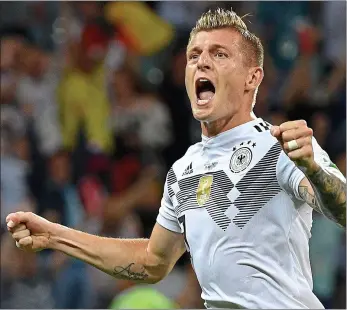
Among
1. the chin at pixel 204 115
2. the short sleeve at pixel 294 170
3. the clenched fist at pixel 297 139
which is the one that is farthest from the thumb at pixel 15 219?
the clenched fist at pixel 297 139

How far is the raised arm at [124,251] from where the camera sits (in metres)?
4.21

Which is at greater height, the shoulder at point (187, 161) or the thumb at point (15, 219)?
the shoulder at point (187, 161)

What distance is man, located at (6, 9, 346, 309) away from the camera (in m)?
3.66

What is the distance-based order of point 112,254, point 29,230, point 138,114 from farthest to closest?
point 138,114, point 112,254, point 29,230

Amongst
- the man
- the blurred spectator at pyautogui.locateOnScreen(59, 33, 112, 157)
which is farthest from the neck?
the blurred spectator at pyautogui.locateOnScreen(59, 33, 112, 157)

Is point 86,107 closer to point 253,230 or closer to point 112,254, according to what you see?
point 112,254

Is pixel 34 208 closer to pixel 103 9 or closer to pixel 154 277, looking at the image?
pixel 103 9

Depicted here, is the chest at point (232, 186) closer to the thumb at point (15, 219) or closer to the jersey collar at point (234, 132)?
the jersey collar at point (234, 132)

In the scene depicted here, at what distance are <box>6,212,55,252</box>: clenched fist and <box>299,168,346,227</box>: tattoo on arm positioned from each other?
142 cm

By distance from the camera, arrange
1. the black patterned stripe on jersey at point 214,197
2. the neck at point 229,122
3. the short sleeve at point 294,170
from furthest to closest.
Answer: the neck at point 229,122, the black patterned stripe on jersey at point 214,197, the short sleeve at point 294,170

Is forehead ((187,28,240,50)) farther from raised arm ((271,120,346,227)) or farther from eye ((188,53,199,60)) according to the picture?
raised arm ((271,120,346,227))

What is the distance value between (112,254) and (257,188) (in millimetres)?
958

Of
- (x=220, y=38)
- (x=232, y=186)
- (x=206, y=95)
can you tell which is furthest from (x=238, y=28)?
(x=232, y=186)

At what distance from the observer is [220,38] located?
13.4 ft
